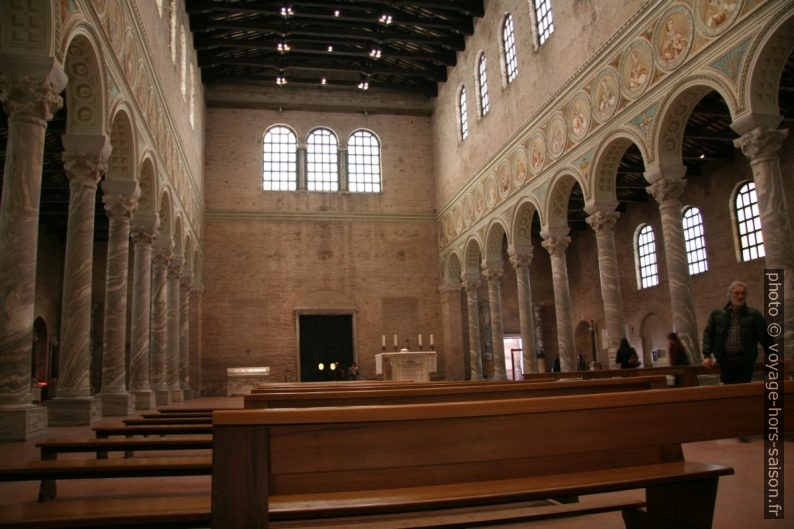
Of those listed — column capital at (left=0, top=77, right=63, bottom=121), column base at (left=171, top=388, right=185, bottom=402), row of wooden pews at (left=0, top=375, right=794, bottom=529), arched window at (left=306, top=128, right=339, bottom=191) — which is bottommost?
column base at (left=171, top=388, right=185, bottom=402)

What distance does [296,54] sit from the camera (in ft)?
88.1

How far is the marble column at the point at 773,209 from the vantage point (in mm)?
9781

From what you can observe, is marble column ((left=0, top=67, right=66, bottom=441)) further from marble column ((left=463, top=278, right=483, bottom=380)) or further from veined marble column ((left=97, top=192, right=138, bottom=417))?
marble column ((left=463, top=278, right=483, bottom=380))

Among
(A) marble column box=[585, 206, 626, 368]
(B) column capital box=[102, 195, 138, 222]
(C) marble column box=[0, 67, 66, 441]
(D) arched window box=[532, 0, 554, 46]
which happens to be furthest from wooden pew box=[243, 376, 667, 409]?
(D) arched window box=[532, 0, 554, 46]

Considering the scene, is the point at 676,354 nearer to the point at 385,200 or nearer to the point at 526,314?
the point at 526,314

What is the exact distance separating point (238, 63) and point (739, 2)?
19.4 meters

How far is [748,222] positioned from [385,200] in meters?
14.9

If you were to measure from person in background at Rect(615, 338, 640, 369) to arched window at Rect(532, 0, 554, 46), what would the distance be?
9216 mm

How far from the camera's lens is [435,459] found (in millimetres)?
2199

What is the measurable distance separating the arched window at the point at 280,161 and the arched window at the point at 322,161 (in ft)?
2.09

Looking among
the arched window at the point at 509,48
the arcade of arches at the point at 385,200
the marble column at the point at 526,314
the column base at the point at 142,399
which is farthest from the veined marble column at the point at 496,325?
the column base at the point at 142,399

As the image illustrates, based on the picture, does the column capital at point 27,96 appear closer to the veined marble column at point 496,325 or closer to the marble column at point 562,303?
the marble column at point 562,303

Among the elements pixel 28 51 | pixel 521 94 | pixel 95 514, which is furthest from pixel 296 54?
pixel 95 514

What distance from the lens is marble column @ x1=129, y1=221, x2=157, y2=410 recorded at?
1411 centimetres
